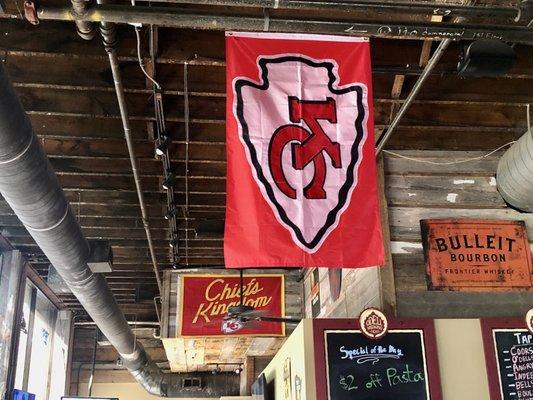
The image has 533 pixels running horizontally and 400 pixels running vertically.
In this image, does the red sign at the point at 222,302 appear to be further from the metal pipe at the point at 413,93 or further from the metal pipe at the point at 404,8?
the metal pipe at the point at 404,8

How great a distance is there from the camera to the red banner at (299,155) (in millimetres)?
3703

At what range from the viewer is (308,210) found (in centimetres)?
373

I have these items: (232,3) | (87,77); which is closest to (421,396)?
(232,3)

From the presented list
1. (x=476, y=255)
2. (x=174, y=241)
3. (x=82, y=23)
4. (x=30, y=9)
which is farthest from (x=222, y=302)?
(x=30, y=9)

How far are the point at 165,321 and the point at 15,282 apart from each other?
2.42 metres

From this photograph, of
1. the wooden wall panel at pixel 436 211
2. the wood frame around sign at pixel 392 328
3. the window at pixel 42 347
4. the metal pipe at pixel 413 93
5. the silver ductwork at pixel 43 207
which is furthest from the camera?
the window at pixel 42 347

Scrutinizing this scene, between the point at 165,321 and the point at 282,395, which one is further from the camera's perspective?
the point at 165,321

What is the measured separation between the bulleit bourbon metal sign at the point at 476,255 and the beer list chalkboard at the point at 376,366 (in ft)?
2.39

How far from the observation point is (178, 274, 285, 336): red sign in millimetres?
8906

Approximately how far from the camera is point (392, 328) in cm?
465

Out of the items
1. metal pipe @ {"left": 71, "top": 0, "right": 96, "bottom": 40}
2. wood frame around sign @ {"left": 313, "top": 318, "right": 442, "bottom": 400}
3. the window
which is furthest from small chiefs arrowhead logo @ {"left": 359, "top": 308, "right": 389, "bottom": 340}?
the window

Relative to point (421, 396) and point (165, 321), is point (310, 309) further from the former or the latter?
point (421, 396)

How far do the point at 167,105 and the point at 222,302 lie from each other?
434 centimetres

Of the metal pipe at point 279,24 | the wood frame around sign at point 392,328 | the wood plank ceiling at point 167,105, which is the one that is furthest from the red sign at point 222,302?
the metal pipe at point 279,24
